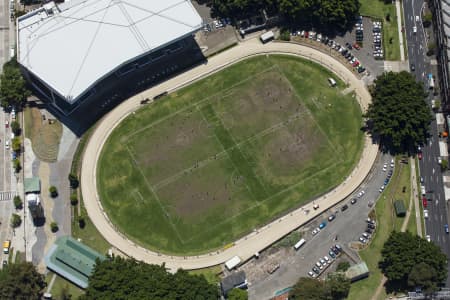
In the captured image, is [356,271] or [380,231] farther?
[380,231]

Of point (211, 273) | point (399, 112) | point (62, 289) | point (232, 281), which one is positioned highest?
point (62, 289)

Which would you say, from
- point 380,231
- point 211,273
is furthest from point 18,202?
point 380,231

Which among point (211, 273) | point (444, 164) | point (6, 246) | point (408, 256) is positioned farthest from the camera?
point (444, 164)

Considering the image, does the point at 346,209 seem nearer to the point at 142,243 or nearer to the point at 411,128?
the point at 411,128

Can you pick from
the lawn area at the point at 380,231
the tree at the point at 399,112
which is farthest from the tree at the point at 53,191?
the tree at the point at 399,112

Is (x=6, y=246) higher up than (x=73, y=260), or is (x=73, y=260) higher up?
(x=6, y=246)

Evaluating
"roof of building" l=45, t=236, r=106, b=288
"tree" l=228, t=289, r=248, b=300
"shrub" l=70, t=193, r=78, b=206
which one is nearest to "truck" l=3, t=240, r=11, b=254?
"roof of building" l=45, t=236, r=106, b=288

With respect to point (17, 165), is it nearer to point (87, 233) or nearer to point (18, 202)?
point (18, 202)

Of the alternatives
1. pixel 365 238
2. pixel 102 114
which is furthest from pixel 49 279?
pixel 365 238
